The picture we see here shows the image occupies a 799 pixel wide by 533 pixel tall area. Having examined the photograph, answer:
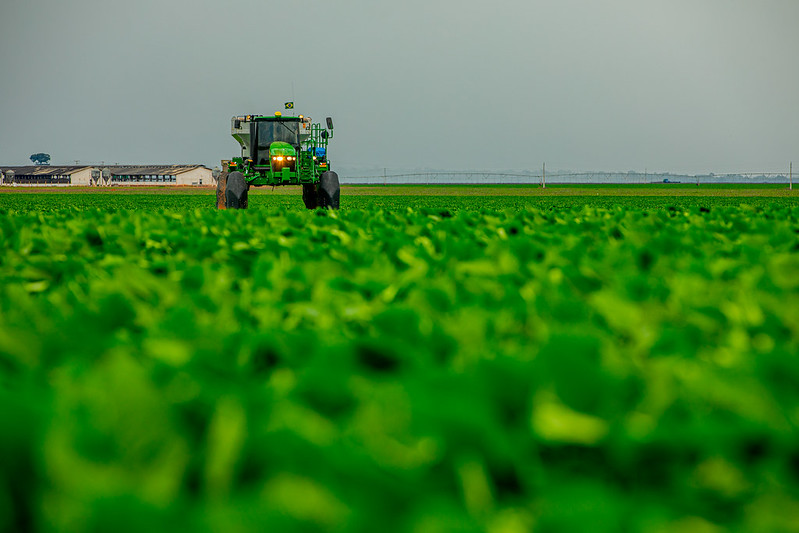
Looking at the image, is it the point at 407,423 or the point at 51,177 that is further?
the point at 51,177

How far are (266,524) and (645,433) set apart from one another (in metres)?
0.65

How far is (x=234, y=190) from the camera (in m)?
17.0

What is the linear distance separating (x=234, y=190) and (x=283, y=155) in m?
2.95

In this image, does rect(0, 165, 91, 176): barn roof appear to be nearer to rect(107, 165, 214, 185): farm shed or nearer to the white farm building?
the white farm building

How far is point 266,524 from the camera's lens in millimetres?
743

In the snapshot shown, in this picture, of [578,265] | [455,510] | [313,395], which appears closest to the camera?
[455,510]

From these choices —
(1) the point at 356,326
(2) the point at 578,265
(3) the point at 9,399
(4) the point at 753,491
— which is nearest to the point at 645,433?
(4) the point at 753,491

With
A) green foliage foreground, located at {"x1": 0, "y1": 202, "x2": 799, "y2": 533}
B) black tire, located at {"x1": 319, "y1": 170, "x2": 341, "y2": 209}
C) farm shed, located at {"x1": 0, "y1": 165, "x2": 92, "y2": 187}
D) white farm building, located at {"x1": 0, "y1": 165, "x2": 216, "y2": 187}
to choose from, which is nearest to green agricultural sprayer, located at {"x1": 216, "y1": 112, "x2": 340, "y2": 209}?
black tire, located at {"x1": 319, "y1": 170, "x2": 341, "y2": 209}

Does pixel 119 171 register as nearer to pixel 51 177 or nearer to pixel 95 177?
pixel 95 177

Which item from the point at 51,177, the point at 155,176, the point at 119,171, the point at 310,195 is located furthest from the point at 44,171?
the point at 310,195

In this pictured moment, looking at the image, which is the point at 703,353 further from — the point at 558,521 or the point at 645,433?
the point at 558,521

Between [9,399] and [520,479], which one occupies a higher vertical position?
[9,399]

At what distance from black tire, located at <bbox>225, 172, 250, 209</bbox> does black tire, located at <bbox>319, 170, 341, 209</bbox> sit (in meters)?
2.36

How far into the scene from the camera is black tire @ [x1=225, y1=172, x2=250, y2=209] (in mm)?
17000
